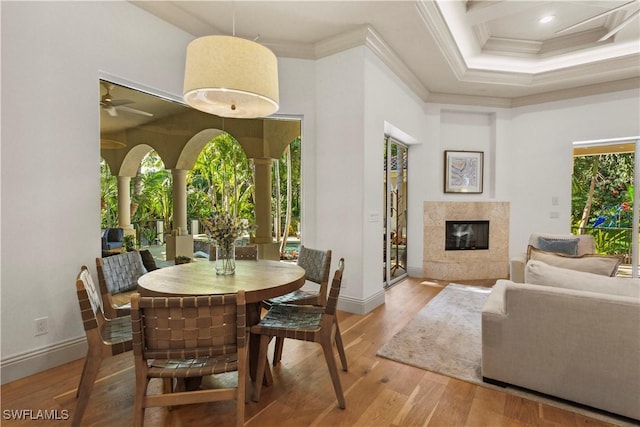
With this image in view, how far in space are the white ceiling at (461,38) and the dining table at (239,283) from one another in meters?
2.48

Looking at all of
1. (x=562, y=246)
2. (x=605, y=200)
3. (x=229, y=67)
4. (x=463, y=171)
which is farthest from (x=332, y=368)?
(x=605, y=200)

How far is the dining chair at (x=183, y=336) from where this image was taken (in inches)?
53.8

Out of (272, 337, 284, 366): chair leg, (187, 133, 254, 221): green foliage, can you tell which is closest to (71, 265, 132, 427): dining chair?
(272, 337, 284, 366): chair leg

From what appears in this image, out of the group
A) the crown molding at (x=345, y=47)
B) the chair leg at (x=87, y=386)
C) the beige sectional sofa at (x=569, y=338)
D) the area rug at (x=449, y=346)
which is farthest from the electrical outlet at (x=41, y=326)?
the crown molding at (x=345, y=47)

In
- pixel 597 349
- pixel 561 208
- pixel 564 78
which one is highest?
pixel 564 78

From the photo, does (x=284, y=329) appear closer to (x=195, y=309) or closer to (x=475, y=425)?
(x=195, y=309)

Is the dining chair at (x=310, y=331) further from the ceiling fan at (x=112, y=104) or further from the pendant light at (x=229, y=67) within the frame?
the ceiling fan at (x=112, y=104)

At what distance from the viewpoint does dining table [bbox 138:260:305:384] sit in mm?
1859

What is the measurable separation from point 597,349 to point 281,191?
3329mm

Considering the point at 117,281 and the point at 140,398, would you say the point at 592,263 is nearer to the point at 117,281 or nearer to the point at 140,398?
the point at 140,398

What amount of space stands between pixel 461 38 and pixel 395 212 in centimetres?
258

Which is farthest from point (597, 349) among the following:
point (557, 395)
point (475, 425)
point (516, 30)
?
point (516, 30)

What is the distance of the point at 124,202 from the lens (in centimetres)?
310

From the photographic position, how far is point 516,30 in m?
4.19
